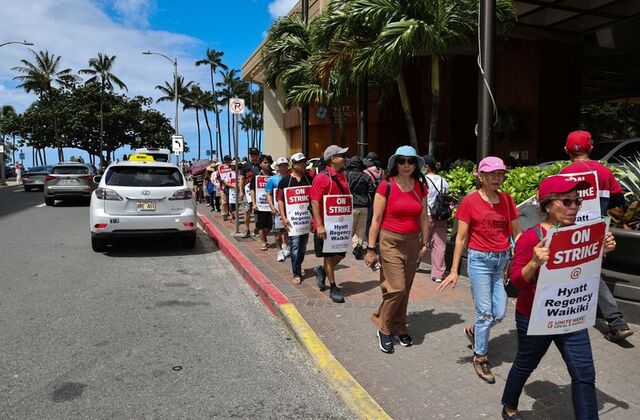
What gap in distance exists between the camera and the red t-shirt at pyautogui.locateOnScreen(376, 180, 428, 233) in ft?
13.6

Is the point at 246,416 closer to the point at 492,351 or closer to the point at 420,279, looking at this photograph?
the point at 492,351

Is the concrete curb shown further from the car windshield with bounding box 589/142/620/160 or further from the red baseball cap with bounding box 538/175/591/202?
the car windshield with bounding box 589/142/620/160

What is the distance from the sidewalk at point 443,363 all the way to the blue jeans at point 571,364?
38 cm

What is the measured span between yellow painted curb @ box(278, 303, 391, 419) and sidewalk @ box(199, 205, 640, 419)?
0.28 ft


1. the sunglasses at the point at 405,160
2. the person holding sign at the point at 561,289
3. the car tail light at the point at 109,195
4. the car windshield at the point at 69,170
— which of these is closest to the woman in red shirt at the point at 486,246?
the sunglasses at the point at 405,160

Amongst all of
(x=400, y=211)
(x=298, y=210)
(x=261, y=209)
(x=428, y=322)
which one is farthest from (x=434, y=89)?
(x=400, y=211)

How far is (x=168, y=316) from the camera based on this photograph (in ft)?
17.7

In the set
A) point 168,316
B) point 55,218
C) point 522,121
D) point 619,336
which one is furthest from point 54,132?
point 619,336

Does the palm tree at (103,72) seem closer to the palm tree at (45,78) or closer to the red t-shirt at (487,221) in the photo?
the palm tree at (45,78)

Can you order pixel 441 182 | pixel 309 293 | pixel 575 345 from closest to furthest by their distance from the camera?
pixel 575 345 → pixel 309 293 → pixel 441 182

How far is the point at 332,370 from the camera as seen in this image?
150 inches

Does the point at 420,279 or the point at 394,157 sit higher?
the point at 394,157

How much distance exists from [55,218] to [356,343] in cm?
1272

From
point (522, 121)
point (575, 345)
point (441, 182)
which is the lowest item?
point (575, 345)
